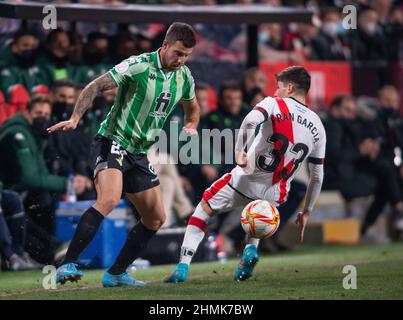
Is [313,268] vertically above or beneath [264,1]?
beneath

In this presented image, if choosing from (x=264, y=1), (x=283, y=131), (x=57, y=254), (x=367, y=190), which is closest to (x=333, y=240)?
(x=367, y=190)

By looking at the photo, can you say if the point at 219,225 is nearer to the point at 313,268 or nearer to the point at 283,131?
the point at 313,268

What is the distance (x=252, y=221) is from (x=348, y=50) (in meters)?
8.69

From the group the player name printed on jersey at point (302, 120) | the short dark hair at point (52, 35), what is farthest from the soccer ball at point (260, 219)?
the short dark hair at point (52, 35)

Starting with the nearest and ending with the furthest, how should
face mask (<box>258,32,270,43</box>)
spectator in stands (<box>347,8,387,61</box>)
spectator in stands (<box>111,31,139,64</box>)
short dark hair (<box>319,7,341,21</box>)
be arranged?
1. spectator in stands (<box>111,31,139,64</box>)
2. face mask (<box>258,32,270,43</box>)
3. spectator in stands (<box>347,8,387,61</box>)
4. short dark hair (<box>319,7,341,21</box>)

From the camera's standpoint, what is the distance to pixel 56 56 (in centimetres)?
1279

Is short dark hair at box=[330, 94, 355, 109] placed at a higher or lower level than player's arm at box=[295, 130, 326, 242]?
higher

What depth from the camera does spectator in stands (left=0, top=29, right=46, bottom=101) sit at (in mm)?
12312

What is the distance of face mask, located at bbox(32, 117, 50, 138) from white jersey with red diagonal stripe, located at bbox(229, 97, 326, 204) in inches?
117

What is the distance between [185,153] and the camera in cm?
1360

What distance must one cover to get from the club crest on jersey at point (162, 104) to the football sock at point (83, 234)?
1062 millimetres

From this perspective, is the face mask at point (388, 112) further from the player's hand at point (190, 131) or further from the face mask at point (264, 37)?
the player's hand at point (190, 131)

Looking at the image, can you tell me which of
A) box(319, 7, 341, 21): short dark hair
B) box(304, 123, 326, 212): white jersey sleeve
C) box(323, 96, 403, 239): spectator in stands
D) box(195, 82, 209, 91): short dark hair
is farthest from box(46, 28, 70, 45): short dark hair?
box(319, 7, 341, 21): short dark hair

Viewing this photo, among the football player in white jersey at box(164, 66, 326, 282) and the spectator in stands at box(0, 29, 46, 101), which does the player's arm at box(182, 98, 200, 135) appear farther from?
the spectator in stands at box(0, 29, 46, 101)
